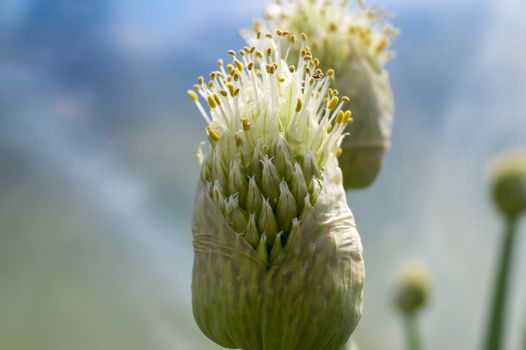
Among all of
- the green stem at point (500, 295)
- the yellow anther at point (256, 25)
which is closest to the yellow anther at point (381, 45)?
the yellow anther at point (256, 25)

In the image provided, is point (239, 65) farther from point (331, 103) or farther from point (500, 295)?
point (500, 295)

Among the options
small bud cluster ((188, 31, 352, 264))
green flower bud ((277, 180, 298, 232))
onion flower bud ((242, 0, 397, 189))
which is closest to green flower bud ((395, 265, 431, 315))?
onion flower bud ((242, 0, 397, 189))

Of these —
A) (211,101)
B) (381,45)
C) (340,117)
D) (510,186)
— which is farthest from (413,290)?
(211,101)

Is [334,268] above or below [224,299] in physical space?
above

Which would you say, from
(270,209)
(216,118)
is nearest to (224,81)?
(216,118)

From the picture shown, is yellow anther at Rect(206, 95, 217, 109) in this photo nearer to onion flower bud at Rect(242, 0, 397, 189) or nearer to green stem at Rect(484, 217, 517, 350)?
onion flower bud at Rect(242, 0, 397, 189)

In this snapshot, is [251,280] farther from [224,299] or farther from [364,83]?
[364,83]
